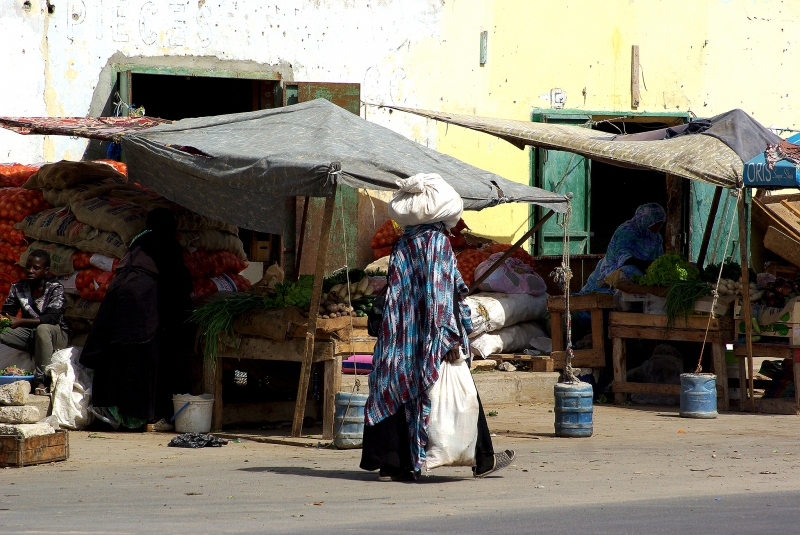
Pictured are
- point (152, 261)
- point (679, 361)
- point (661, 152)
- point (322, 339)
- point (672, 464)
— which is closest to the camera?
point (672, 464)

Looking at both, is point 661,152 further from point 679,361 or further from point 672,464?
point 672,464

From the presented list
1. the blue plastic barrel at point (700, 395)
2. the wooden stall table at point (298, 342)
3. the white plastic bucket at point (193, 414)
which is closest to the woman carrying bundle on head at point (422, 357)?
the wooden stall table at point (298, 342)

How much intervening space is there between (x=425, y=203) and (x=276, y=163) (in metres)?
1.67

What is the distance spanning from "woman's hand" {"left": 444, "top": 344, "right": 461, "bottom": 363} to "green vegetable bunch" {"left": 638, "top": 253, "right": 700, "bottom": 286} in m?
4.48

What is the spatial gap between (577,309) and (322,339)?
3562 mm

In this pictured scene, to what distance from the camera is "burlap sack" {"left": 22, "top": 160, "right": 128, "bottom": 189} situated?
1000cm

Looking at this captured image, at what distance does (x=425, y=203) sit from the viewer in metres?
6.43

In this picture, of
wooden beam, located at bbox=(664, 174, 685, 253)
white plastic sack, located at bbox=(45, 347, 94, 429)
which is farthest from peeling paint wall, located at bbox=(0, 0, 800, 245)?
white plastic sack, located at bbox=(45, 347, 94, 429)

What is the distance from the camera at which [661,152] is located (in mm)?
→ 9875

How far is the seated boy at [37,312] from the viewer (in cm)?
912

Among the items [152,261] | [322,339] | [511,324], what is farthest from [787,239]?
[152,261]

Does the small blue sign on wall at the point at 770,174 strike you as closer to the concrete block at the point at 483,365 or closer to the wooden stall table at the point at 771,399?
the wooden stall table at the point at 771,399

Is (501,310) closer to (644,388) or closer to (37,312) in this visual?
(644,388)

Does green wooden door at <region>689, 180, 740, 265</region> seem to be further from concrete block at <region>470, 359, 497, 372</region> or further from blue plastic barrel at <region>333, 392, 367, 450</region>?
blue plastic barrel at <region>333, 392, 367, 450</region>
